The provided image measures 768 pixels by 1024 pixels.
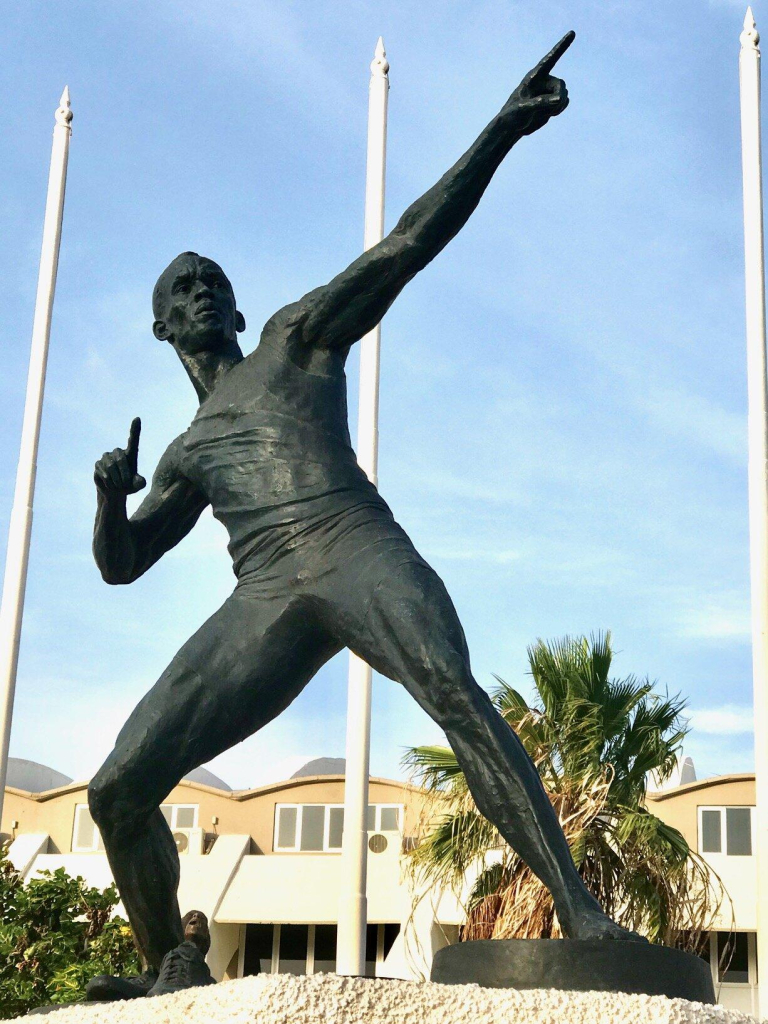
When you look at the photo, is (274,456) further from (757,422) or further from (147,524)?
(757,422)

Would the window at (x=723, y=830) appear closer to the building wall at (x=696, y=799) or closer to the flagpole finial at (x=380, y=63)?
the building wall at (x=696, y=799)

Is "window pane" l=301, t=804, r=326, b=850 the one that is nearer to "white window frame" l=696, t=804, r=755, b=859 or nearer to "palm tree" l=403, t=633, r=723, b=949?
"white window frame" l=696, t=804, r=755, b=859

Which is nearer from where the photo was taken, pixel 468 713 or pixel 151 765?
pixel 468 713

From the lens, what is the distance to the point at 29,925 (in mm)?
13469

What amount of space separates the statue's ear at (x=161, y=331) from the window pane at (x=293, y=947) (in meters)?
24.0

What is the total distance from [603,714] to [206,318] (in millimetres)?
9767

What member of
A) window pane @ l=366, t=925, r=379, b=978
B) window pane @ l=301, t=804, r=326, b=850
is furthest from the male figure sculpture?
window pane @ l=301, t=804, r=326, b=850

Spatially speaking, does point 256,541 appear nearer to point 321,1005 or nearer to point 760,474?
point 321,1005

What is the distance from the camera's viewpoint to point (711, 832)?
26203 millimetres

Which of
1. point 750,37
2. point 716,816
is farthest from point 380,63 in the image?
point 716,816

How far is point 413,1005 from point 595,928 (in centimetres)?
51

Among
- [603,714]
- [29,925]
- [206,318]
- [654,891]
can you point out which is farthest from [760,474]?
[206,318]

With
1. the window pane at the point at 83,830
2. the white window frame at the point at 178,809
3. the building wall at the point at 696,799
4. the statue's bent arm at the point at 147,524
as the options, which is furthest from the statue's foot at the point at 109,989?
the window pane at the point at 83,830

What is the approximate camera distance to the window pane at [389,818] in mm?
28344
